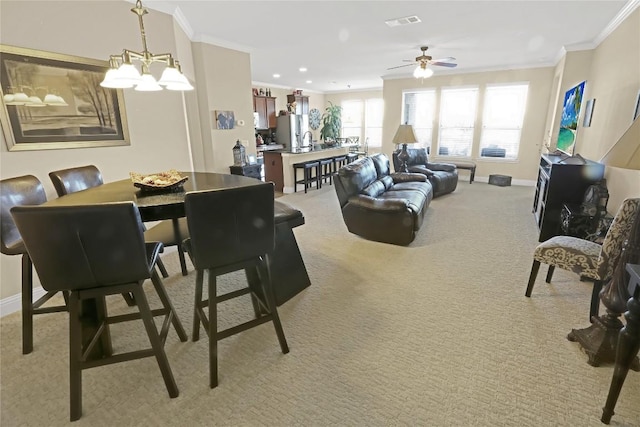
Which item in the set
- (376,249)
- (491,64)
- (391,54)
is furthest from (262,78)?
(376,249)

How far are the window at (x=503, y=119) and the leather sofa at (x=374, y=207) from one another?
402cm

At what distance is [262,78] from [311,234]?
18.8 feet

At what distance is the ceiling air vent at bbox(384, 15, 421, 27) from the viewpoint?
3.55m

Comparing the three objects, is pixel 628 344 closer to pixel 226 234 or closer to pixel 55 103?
pixel 226 234

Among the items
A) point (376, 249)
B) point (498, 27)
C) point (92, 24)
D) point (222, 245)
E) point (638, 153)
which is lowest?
point (376, 249)

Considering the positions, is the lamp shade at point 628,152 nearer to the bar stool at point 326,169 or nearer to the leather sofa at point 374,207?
the leather sofa at point 374,207

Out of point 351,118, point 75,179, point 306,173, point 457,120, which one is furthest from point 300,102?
point 75,179

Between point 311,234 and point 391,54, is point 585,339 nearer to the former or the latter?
point 311,234

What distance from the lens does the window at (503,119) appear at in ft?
21.9

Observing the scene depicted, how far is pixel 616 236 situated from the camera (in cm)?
183

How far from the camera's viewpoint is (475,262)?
3.08m

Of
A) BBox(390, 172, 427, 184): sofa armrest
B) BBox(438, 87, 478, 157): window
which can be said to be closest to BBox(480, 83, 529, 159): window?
BBox(438, 87, 478, 157): window

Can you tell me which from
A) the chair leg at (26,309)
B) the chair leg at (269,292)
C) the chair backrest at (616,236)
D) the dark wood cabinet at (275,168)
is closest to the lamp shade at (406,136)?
the dark wood cabinet at (275,168)

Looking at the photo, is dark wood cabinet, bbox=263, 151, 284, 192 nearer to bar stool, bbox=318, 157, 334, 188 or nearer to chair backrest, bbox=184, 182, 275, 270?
bar stool, bbox=318, 157, 334, 188
